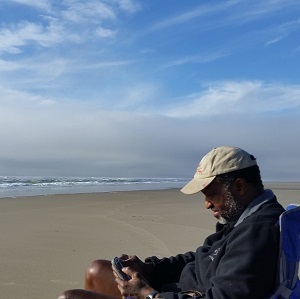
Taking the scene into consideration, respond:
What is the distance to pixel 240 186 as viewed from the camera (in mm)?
2594

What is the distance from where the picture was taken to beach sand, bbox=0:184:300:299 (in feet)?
15.9

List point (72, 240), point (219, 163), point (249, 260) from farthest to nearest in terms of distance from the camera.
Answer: point (72, 240), point (219, 163), point (249, 260)

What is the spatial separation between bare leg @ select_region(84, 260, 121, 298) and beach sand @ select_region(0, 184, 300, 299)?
125 cm

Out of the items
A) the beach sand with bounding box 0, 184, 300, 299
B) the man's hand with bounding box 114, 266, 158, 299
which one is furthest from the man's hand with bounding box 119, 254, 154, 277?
the beach sand with bounding box 0, 184, 300, 299

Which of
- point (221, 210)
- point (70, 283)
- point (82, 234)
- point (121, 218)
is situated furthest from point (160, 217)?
point (221, 210)

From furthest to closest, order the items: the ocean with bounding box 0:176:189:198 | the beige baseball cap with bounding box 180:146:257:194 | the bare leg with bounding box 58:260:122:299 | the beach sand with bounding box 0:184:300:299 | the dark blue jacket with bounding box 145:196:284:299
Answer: the ocean with bounding box 0:176:189:198 < the beach sand with bounding box 0:184:300:299 < the bare leg with bounding box 58:260:122:299 < the beige baseball cap with bounding box 180:146:257:194 < the dark blue jacket with bounding box 145:196:284:299

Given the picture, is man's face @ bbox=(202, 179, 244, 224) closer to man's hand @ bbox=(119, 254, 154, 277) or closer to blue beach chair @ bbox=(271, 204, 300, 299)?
blue beach chair @ bbox=(271, 204, 300, 299)

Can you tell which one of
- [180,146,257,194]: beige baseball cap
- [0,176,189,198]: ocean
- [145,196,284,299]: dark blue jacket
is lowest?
[0,176,189,198]: ocean

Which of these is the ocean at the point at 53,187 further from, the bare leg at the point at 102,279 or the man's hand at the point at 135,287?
the man's hand at the point at 135,287

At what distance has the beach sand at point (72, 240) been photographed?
190 inches

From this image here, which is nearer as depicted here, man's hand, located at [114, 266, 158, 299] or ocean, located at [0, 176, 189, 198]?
man's hand, located at [114, 266, 158, 299]

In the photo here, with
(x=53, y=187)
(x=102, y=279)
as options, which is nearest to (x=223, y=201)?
(x=102, y=279)

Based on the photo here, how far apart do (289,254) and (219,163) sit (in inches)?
22.0

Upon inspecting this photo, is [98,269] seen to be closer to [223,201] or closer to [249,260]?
[223,201]
